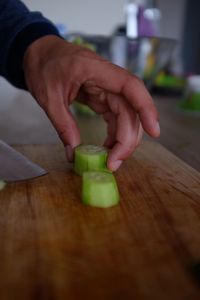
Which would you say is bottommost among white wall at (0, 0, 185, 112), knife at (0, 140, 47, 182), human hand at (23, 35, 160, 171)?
white wall at (0, 0, 185, 112)

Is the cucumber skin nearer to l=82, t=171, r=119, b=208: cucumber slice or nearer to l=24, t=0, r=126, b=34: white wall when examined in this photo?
l=82, t=171, r=119, b=208: cucumber slice

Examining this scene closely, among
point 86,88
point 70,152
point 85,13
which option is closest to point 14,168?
point 70,152

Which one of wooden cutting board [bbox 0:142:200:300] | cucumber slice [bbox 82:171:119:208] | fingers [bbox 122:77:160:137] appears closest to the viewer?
wooden cutting board [bbox 0:142:200:300]

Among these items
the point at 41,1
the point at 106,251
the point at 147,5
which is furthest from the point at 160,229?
the point at 147,5

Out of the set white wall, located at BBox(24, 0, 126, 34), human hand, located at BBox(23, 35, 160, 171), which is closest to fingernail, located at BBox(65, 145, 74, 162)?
human hand, located at BBox(23, 35, 160, 171)

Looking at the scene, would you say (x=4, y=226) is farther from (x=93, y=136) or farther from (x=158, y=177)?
(x=93, y=136)

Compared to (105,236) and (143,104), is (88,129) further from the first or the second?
(105,236)

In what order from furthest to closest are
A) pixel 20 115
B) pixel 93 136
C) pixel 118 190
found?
1. pixel 20 115
2. pixel 93 136
3. pixel 118 190
